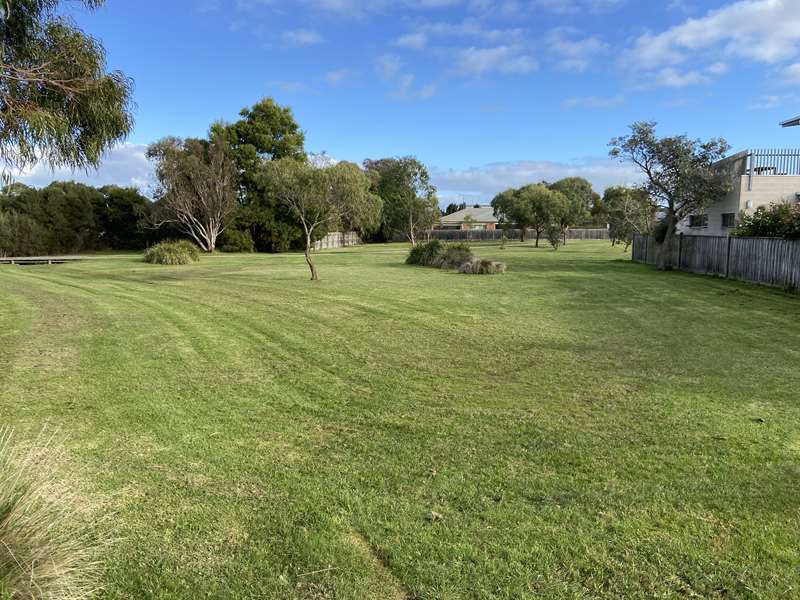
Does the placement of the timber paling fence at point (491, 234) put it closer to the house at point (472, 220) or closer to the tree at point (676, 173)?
the house at point (472, 220)

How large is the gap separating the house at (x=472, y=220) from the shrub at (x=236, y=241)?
40378 millimetres

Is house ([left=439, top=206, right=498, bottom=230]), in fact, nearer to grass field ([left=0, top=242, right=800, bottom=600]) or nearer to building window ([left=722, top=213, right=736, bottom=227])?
building window ([left=722, top=213, right=736, bottom=227])

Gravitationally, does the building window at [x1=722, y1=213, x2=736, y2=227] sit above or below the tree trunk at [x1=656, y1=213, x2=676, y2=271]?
above

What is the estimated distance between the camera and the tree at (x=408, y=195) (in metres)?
56.4

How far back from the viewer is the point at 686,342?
8.53 meters

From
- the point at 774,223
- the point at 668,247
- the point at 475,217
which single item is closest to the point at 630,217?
the point at 668,247

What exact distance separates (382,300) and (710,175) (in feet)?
55.9

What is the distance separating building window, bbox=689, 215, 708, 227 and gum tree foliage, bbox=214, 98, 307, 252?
30044mm

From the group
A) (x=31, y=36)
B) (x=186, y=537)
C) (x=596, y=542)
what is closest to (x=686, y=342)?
(x=596, y=542)

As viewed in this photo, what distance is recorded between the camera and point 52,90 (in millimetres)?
5312

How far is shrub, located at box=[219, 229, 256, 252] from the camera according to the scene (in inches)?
1747

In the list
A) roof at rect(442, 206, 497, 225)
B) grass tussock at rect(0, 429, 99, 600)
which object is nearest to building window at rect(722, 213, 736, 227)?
grass tussock at rect(0, 429, 99, 600)

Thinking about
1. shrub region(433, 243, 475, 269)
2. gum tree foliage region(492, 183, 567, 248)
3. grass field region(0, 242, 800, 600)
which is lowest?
grass field region(0, 242, 800, 600)

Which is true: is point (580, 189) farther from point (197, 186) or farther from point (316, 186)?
point (316, 186)
